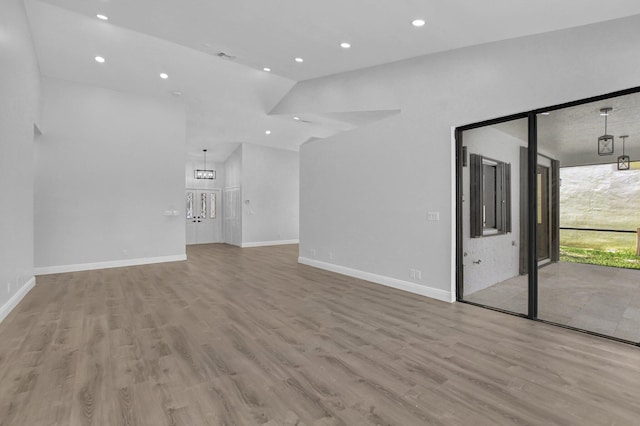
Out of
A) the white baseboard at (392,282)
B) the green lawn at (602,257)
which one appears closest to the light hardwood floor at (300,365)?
the white baseboard at (392,282)

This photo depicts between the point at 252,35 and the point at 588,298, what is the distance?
16.6 ft

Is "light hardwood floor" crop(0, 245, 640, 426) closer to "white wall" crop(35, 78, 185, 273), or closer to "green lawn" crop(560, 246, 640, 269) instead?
"green lawn" crop(560, 246, 640, 269)

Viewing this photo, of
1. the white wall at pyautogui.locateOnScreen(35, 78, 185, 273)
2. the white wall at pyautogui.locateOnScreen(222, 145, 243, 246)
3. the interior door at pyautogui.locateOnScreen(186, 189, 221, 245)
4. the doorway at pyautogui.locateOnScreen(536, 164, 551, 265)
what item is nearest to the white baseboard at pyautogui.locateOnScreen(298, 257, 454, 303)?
the doorway at pyautogui.locateOnScreen(536, 164, 551, 265)

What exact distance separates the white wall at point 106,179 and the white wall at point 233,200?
316 centimetres

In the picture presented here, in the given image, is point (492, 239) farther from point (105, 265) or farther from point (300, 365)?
point (105, 265)

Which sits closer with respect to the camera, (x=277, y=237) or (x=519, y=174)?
(x=519, y=174)

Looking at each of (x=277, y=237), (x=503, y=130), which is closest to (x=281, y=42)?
(x=503, y=130)

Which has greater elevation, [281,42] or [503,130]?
[281,42]

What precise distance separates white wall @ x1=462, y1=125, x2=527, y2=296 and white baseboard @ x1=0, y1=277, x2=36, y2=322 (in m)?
5.48

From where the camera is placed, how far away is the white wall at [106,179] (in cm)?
619

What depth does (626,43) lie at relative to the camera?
9.37ft

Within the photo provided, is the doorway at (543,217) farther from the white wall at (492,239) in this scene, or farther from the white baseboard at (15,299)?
the white baseboard at (15,299)

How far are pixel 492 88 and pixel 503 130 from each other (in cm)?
53

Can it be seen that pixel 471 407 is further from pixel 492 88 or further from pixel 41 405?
pixel 492 88
